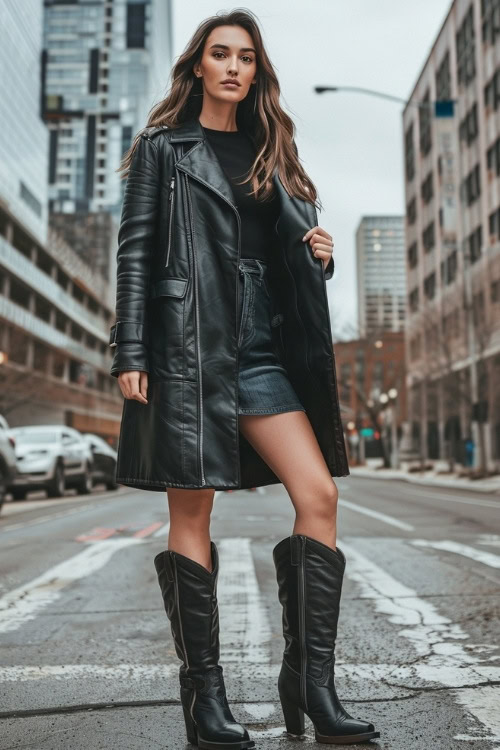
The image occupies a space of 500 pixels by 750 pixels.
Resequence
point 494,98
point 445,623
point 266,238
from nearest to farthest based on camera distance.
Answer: point 266,238 → point 445,623 → point 494,98

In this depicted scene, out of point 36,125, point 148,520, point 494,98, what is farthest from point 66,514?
point 36,125

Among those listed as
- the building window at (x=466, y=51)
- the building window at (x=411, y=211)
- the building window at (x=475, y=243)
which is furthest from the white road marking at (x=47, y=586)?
the building window at (x=411, y=211)

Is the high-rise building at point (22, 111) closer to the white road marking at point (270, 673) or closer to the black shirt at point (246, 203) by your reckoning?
the white road marking at point (270, 673)

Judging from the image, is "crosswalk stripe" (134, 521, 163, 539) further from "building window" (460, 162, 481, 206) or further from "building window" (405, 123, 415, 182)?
"building window" (405, 123, 415, 182)

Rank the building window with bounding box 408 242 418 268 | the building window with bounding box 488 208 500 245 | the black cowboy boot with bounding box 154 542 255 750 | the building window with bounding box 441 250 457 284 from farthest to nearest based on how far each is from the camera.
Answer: the building window with bounding box 408 242 418 268 → the building window with bounding box 441 250 457 284 → the building window with bounding box 488 208 500 245 → the black cowboy boot with bounding box 154 542 255 750

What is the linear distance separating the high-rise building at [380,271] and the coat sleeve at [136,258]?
582 feet

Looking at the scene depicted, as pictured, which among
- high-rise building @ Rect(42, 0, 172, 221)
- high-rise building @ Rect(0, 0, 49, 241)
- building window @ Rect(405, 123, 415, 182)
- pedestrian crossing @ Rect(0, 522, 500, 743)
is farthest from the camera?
high-rise building @ Rect(42, 0, 172, 221)

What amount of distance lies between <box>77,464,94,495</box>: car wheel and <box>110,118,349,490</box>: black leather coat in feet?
60.5

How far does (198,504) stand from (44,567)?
179 inches

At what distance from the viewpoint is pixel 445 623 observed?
13.6ft

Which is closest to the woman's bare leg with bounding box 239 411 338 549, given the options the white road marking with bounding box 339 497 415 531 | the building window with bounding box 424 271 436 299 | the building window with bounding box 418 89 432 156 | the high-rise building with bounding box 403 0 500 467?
the white road marking with bounding box 339 497 415 531

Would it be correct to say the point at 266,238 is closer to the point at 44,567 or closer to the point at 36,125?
the point at 44,567

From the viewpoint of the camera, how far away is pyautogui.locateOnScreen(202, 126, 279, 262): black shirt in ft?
8.58

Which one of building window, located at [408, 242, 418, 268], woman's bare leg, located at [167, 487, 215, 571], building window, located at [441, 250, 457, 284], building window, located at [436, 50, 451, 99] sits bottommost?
woman's bare leg, located at [167, 487, 215, 571]
